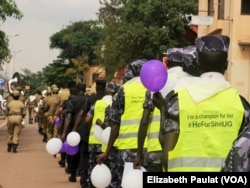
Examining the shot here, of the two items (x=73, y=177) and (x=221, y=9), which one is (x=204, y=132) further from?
(x=221, y=9)

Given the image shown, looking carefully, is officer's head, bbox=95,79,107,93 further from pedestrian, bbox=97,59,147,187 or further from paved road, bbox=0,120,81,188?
pedestrian, bbox=97,59,147,187

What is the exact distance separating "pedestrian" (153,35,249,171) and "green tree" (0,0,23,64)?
19104 mm

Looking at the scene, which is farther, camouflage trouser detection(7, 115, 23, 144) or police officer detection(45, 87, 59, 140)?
police officer detection(45, 87, 59, 140)

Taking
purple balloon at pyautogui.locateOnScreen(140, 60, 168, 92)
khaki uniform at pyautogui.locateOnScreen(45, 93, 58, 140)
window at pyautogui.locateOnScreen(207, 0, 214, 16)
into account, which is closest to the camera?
purple balloon at pyautogui.locateOnScreen(140, 60, 168, 92)

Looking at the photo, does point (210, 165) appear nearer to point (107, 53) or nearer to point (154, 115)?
point (154, 115)

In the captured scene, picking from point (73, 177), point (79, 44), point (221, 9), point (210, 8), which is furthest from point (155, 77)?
point (79, 44)

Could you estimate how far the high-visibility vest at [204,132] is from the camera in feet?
12.8

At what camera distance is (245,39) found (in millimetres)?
25484

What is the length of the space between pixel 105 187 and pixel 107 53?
4062cm

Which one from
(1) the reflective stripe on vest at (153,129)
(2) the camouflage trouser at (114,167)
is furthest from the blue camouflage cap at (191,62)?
(2) the camouflage trouser at (114,167)

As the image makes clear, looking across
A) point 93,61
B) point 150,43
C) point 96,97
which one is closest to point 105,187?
point 96,97

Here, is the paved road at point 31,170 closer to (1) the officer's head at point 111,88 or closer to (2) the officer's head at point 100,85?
(2) the officer's head at point 100,85

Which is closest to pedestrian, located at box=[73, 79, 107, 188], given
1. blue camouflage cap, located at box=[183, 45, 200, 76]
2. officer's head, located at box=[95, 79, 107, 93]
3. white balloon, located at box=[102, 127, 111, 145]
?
officer's head, located at box=[95, 79, 107, 93]

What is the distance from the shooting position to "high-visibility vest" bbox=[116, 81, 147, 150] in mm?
6562
